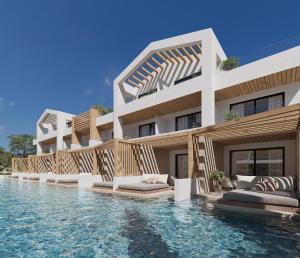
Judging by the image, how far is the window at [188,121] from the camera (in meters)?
15.0

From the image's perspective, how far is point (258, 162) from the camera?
12328mm

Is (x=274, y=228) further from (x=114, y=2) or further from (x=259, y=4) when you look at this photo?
(x=114, y=2)

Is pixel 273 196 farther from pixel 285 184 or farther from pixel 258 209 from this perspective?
pixel 285 184

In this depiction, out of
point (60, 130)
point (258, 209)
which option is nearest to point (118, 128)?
point (60, 130)

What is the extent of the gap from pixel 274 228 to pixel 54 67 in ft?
109

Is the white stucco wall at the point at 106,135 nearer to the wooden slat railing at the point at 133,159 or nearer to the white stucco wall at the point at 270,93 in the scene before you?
the wooden slat railing at the point at 133,159

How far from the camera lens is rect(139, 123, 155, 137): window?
18.4 m

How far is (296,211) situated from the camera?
6641 millimetres

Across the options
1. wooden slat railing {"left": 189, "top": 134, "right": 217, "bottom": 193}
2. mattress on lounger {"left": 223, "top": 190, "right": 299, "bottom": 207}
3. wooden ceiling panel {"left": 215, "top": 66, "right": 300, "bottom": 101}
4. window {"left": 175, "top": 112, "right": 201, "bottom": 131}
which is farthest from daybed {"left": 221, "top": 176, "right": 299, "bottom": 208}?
window {"left": 175, "top": 112, "right": 201, "bottom": 131}

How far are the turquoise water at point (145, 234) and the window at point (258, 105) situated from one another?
7095 millimetres

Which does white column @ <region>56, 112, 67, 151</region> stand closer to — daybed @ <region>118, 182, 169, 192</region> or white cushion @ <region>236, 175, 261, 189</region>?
daybed @ <region>118, 182, 169, 192</region>

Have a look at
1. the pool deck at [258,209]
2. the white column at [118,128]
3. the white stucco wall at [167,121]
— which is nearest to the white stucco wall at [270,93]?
the white stucco wall at [167,121]

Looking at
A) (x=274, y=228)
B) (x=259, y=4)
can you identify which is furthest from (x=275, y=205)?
(x=259, y=4)

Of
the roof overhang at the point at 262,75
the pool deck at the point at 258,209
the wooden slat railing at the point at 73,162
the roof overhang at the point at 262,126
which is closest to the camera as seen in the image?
the pool deck at the point at 258,209
